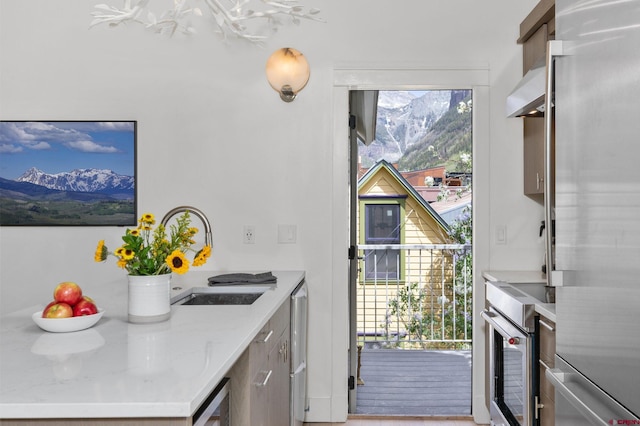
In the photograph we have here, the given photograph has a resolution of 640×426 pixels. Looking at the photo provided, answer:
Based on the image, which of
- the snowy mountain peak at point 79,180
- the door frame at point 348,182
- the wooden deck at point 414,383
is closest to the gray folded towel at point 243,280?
the door frame at point 348,182

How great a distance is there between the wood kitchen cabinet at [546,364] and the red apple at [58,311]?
1719 millimetres

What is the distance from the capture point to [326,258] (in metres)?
3.48

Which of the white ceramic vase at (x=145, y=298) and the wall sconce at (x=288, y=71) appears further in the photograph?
the wall sconce at (x=288, y=71)

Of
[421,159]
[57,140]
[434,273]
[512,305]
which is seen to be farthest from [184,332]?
[434,273]

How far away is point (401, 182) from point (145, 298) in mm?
3293

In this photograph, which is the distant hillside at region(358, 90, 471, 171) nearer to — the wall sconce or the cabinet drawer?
the wall sconce

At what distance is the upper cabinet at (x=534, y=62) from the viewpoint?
9.62 feet

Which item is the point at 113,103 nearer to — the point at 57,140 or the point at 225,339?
the point at 57,140

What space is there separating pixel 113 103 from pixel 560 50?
2.86 metres

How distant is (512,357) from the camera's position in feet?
8.43

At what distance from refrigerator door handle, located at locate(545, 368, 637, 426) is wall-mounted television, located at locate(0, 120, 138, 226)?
281 centimetres

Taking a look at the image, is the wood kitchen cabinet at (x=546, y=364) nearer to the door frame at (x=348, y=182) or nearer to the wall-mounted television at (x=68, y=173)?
the door frame at (x=348, y=182)

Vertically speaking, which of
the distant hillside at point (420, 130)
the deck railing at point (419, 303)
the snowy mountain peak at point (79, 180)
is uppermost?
the distant hillside at point (420, 130)

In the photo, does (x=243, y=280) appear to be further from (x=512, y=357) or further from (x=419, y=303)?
(x=419, y=303)
